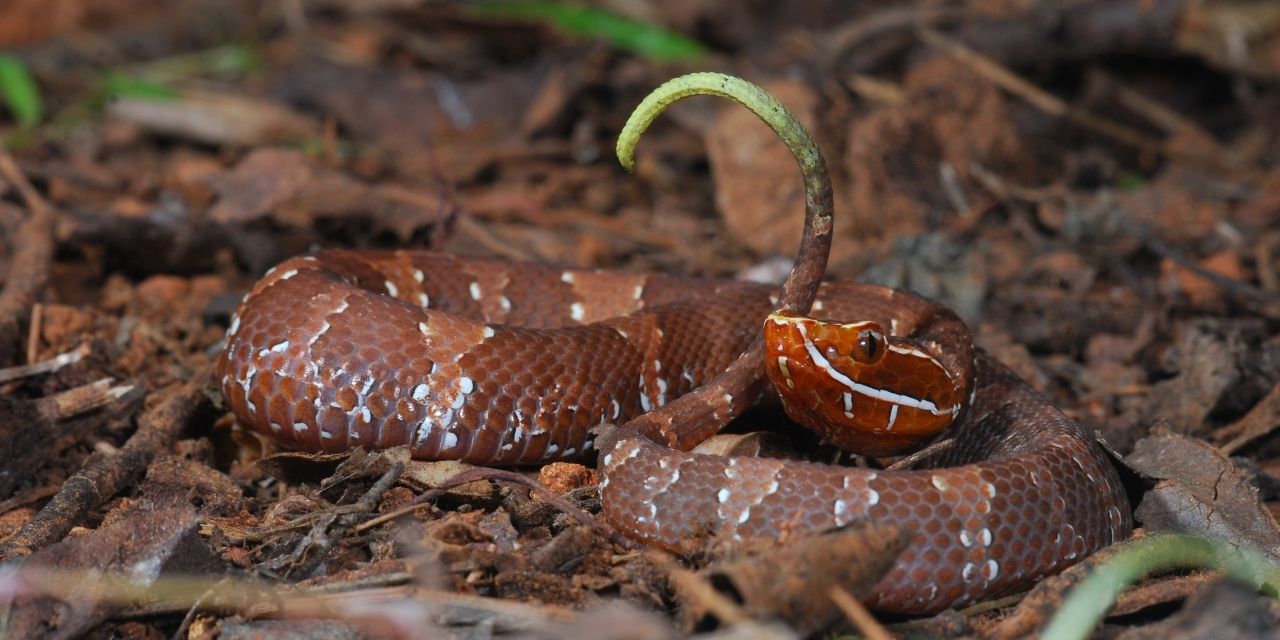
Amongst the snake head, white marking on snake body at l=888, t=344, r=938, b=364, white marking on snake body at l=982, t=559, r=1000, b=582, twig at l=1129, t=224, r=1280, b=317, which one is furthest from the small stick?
twig at l=1129, t=224, r=1280, b=317

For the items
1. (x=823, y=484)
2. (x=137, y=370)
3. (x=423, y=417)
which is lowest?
(x=137, y=370)

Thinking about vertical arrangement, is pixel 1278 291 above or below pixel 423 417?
above

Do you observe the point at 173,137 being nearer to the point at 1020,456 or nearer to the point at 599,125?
the point at 599,125

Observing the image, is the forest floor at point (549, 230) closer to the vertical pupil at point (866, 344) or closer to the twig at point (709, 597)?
the twig at point (709, 597)

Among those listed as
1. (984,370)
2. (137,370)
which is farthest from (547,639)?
(137,370)

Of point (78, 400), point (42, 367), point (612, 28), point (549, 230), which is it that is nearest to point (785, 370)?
point (78, 400)

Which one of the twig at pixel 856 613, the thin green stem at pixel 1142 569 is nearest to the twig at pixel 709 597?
the twig at pixel 856 613

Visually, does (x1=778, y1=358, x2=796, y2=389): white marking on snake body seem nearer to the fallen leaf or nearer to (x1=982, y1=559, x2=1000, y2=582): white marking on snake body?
Result: (x1=982, y1=559, x2=1000, y2=582): white marking on snake body
